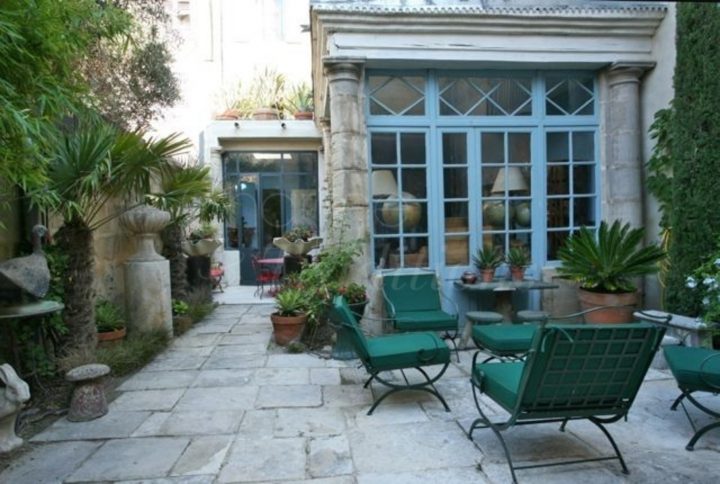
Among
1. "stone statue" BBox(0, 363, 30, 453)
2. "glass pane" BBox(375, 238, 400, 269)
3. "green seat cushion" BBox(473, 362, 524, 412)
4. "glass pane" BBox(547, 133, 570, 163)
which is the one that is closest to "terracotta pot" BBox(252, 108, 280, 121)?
"glass pane" BBox(375, 238, 400, 269)

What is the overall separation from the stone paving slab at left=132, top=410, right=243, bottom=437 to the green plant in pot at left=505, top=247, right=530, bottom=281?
128 inches

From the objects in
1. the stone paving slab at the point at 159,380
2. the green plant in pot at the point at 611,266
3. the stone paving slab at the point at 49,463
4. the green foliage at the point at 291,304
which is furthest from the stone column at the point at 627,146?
the stone paving slab at the point at 49,463

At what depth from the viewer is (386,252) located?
17.9 ft

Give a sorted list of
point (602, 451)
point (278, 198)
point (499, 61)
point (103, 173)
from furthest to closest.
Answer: point (278, 198) → point (499, 61) → point (103, 173) → point (602, 451)

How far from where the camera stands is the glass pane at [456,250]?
18.0 feet

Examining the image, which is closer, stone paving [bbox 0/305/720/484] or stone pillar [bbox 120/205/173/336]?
stone paving [bbox 0/305/720/484]

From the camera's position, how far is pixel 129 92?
26.3 feet

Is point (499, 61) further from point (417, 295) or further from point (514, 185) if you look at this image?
point (417, 295)

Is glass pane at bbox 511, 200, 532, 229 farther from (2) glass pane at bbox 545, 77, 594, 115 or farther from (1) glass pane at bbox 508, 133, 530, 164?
(2) glass pane at bbox 545, 77, 594, 115

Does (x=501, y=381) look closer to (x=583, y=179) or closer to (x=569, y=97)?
(x=583, y=179)

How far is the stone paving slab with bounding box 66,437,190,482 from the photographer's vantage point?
2.64 meters

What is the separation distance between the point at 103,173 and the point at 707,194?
519 cm

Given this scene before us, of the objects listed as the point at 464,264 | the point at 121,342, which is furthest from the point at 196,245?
the point at 464,264

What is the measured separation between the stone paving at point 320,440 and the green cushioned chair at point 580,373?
26 centimetres
